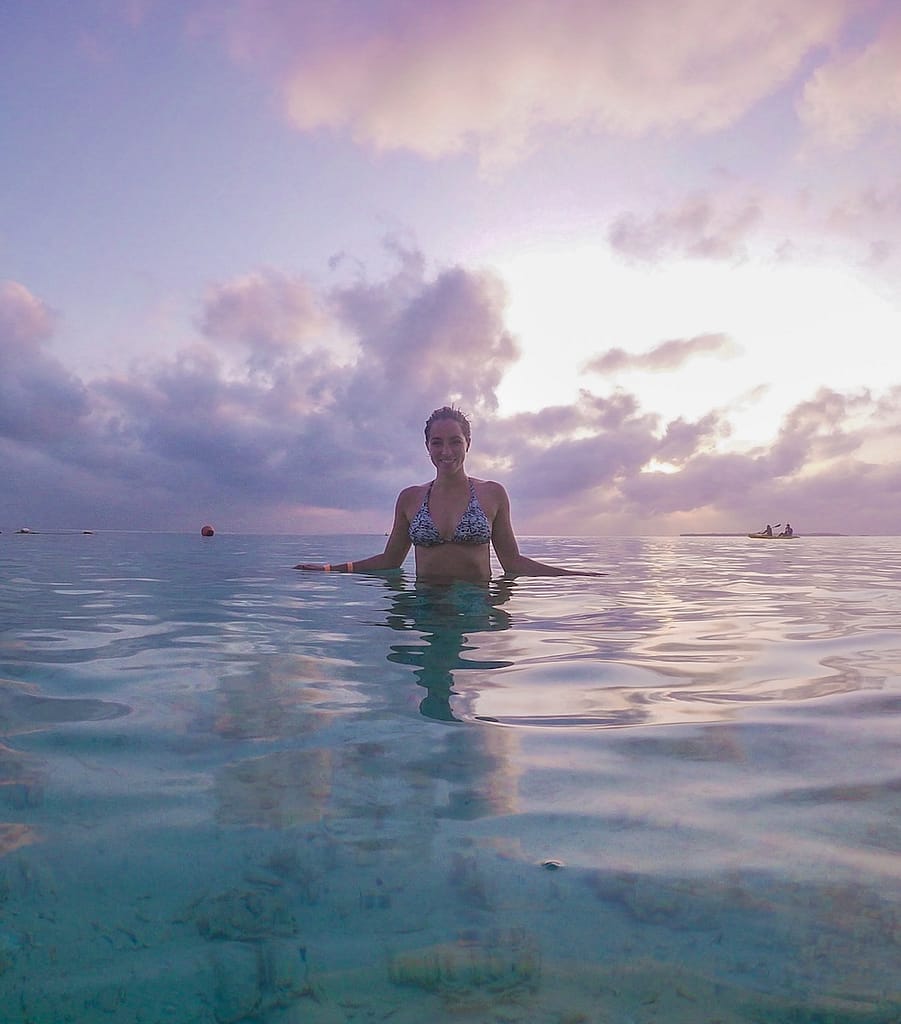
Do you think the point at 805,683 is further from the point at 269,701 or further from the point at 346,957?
the point at 346,957

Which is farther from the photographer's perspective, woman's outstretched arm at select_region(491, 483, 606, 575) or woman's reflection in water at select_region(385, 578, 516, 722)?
woman's outstretched arm at select_region(491, 483, 606, 575)

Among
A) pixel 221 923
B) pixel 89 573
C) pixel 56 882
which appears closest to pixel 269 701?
pixel 56 882

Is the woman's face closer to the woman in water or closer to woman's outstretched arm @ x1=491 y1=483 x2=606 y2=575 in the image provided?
the woman in water

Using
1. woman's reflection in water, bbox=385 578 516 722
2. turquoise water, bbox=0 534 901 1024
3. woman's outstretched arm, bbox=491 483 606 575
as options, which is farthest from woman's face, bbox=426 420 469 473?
turquoise water, bbox=0 534 901 1024

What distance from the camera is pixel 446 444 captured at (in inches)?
294

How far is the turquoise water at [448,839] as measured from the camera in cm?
119

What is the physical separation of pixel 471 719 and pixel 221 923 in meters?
1.45

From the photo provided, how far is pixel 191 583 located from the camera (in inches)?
345

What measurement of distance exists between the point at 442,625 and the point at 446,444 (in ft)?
9.52

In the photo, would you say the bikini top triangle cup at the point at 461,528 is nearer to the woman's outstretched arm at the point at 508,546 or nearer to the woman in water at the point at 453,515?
the woman in water at the point at 453,515

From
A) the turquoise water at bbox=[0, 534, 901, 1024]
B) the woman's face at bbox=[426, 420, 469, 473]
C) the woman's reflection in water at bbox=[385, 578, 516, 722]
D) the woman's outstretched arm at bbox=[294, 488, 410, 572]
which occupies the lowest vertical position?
the turquoise water at bbox=[0, 534, 901, 1024]

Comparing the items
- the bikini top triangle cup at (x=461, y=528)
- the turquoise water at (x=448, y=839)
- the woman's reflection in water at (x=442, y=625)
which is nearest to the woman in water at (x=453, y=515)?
the bikini top triangle cup at (x=461, y=528)

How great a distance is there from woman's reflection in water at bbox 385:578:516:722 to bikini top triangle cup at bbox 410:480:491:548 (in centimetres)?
57

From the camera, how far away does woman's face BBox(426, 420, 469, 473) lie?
24.5 ft
